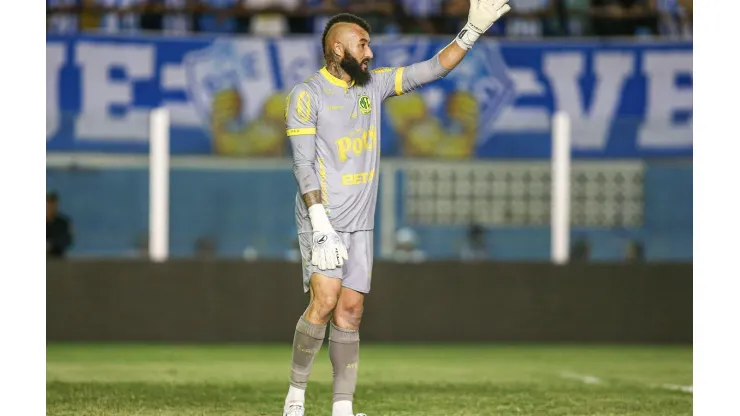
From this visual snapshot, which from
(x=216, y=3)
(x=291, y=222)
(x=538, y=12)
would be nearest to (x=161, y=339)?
(x=291, y=222)

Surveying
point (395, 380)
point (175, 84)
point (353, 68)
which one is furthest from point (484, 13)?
point (175, 84)

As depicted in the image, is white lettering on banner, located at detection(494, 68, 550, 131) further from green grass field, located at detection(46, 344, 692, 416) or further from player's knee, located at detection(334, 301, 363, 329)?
player's knee, located at detection(334, 301, 363, 329)

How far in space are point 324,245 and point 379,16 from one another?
41.9ft

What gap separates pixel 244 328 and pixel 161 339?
868 mm

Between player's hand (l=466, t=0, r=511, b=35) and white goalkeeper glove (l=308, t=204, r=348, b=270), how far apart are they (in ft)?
3.95

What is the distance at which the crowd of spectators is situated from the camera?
18344 millimetres

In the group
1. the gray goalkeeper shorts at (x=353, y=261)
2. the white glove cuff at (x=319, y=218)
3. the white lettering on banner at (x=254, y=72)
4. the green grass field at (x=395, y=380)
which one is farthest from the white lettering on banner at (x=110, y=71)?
the white glove cuff at (x=319, y=218)

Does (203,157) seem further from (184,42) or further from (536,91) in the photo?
(536,91)

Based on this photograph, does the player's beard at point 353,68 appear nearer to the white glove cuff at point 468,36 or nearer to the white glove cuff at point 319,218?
the white glove cuff at point 468,36

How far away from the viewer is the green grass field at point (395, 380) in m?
7.55

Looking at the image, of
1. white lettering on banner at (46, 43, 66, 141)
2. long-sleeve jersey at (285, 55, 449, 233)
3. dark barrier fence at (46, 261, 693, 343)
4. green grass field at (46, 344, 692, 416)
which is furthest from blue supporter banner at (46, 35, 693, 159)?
long-sleeve jersey at (285, 55, 449, 233)

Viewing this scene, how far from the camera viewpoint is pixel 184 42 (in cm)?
1786

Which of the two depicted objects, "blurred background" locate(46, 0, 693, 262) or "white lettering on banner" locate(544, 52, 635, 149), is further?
"white lettering on banner" locate(544, 52, 635, 149)
